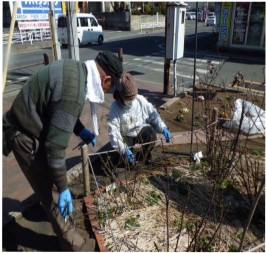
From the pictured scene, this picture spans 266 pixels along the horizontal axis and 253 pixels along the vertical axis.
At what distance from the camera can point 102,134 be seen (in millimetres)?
5242

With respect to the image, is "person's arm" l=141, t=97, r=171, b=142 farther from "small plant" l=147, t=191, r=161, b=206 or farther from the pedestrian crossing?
the pedestrian crossing

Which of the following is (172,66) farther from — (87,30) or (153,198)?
(153,198)

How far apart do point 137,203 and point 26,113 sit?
1513 mm

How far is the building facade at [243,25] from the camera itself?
45.1 ft

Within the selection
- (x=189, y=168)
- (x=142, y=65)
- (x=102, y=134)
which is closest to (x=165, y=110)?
(x=102, y=134)

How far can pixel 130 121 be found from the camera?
3549 millimetres

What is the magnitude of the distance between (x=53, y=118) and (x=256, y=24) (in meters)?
14.4

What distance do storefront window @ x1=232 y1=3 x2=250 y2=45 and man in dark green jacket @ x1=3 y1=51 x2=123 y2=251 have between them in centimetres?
1383

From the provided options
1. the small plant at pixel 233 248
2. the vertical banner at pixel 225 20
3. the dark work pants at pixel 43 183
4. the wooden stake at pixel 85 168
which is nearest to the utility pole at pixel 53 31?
the wooden stake at pixel 85 168

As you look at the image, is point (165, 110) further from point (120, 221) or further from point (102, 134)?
point (120, 221)

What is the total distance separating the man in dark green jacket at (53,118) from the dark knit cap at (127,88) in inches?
34.1

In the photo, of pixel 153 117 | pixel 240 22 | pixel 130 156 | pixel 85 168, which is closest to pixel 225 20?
pixel 240 22

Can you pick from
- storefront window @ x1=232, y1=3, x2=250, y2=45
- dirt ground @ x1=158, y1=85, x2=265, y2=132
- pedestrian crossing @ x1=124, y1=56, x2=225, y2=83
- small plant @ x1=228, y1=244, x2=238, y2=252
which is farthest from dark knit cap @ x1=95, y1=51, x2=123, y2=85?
storefront window @ x1=232, y1=3, x2=250, y2=45

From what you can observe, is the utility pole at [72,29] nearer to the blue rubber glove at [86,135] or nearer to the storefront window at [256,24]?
the blue rubber glove at [86,135]
